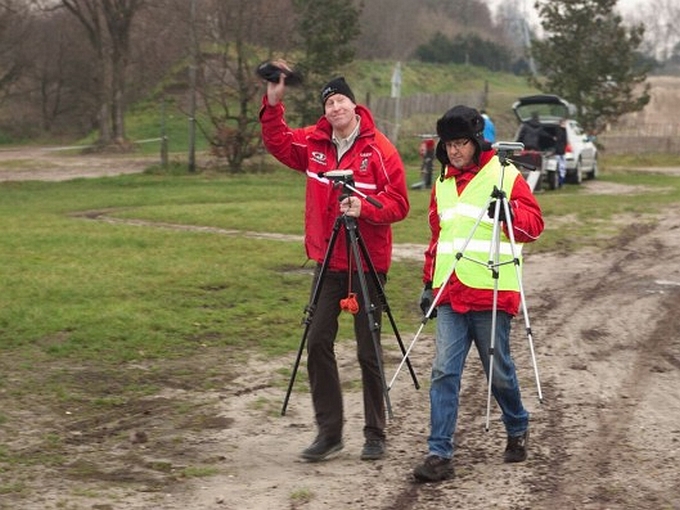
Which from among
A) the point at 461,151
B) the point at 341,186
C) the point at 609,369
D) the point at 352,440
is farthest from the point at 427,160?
the point at 461,151

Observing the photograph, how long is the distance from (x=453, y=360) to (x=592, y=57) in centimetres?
3408

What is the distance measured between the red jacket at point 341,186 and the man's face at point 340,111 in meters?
0.11

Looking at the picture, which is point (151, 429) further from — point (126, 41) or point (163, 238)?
point (126, 41)

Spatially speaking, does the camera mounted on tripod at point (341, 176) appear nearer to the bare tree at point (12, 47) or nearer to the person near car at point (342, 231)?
the person near car at point (342, 231)

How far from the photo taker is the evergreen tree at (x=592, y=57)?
3909 cm

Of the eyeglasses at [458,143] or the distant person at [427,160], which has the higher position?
the eyeglasses at [458,143]

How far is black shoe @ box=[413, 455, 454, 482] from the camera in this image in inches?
257

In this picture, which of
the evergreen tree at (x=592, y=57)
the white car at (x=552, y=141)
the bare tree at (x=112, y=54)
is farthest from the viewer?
the bare tree at (x=112, y=54)

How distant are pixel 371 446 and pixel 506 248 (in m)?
1.44

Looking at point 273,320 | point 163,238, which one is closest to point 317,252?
point 273,320

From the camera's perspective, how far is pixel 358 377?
9422mm

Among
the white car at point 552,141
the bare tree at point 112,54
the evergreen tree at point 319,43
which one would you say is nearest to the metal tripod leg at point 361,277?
the white car at point 552,141

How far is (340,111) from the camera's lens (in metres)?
7.01

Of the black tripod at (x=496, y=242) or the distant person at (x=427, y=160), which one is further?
the distant person at (x=427, y=160)
